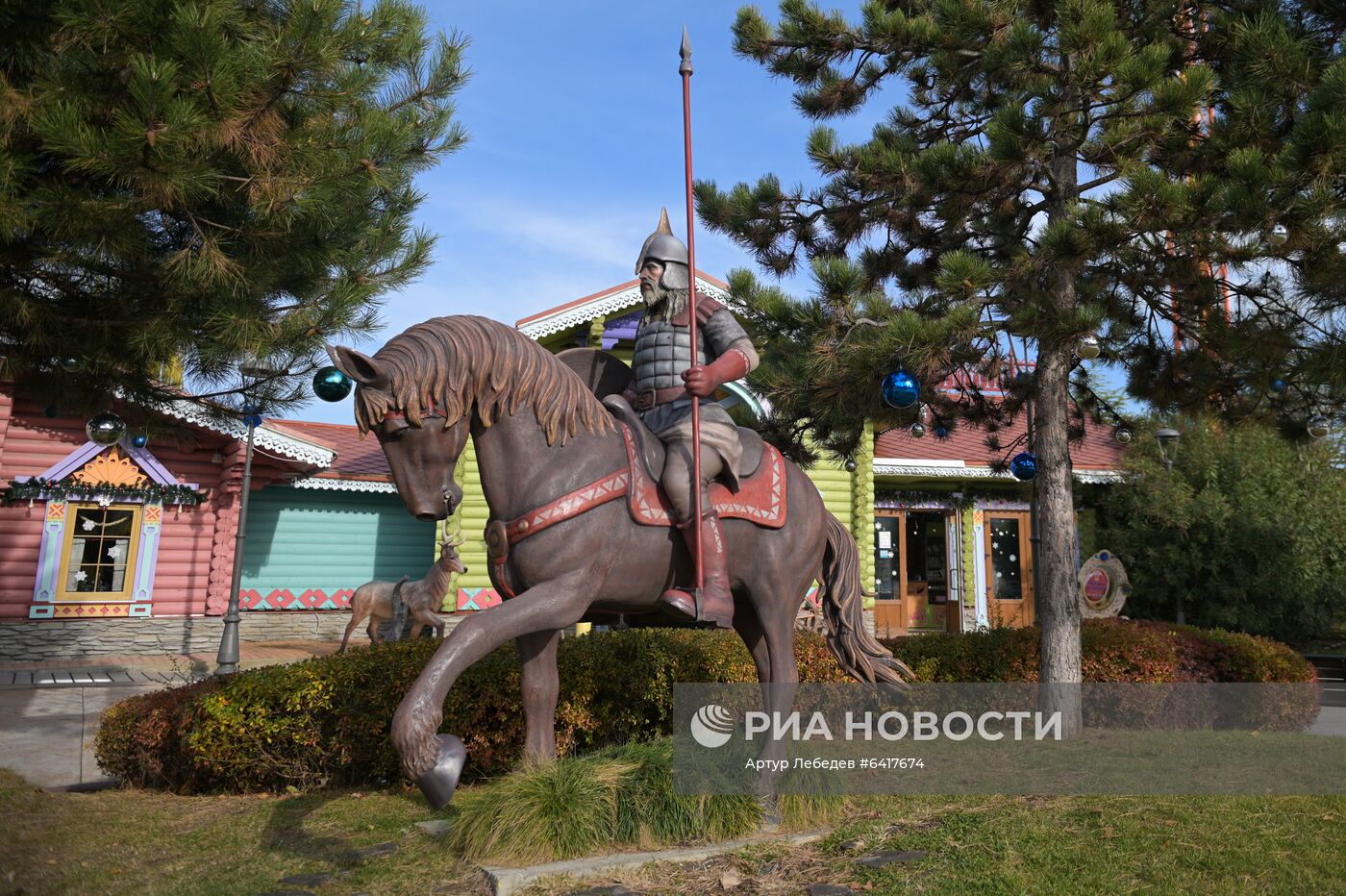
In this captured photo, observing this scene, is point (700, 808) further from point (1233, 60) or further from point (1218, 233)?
point (1233, 60)

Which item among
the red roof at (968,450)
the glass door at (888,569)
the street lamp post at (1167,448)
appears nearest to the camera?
the street lamp post at (1167,448)

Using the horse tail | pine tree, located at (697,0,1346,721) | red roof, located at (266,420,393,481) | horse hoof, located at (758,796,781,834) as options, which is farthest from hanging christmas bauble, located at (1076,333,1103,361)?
red roof, located at (266,420,393,481)

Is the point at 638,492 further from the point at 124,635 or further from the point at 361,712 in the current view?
the point at 124,635

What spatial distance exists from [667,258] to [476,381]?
4.05 feet

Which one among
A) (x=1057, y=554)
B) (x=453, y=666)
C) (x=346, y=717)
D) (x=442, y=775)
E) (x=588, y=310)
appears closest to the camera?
(x=442, y=775)

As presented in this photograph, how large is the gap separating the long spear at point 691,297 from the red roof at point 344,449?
35.8 feet

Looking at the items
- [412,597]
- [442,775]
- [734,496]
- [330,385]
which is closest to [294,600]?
[412,597]

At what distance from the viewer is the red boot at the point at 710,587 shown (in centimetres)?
362

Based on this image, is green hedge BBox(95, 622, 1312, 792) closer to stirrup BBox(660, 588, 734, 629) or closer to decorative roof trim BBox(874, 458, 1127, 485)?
stirrup BBox(660, 588, 734, 629)

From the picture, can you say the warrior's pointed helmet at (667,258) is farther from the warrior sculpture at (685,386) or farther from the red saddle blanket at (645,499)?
the red saddle blanket at (645,499)

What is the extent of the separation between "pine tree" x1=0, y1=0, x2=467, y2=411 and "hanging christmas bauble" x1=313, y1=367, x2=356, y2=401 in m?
0.21

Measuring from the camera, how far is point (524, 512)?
3479 mm

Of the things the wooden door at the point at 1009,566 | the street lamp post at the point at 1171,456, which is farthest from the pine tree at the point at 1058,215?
the wooden door at the point at 1009,566

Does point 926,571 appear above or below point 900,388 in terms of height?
below
